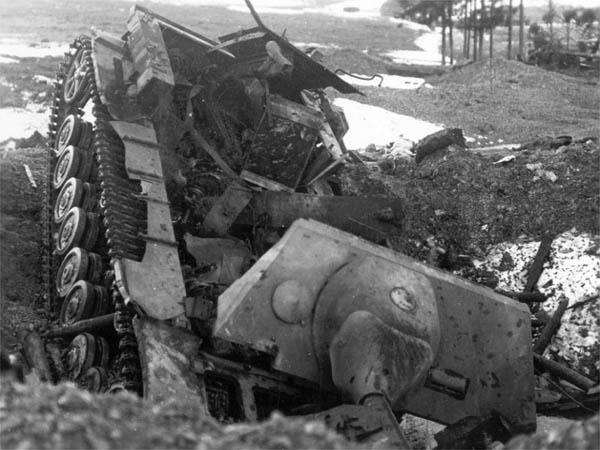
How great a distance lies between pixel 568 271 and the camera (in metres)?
7.89

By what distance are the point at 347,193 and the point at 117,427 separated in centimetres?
668

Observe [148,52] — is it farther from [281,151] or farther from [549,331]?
[549,331]

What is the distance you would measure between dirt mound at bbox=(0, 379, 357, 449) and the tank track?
8.52 feet

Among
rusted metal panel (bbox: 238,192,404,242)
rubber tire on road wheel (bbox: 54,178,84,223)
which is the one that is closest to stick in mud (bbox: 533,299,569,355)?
rusted metal panel (bbox: 238,192,404,242)

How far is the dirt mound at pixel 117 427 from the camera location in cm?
233

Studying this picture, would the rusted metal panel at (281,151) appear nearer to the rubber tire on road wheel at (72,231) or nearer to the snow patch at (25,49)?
the rubber tire on road wheel at (72,231)

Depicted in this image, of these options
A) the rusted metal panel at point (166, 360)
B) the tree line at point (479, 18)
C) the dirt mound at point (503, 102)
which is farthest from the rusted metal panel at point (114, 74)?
the tree line at point (479, 18)

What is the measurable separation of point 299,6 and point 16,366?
3940 cm

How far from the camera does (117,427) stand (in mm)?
2369

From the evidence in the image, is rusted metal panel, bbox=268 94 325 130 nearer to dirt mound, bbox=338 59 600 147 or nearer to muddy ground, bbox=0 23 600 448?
muddy ground, bbox=0 23 600 448

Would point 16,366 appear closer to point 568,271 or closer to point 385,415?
point 385,415

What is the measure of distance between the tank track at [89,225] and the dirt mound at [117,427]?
8.52 ft

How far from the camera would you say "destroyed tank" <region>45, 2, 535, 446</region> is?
4805mm

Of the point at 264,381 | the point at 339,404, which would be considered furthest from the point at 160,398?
the point at 339,404
